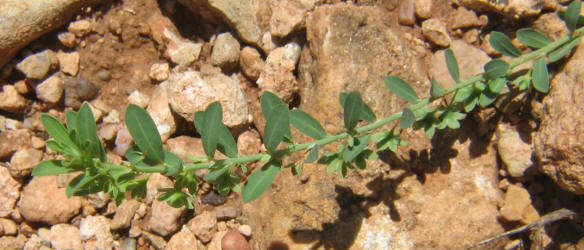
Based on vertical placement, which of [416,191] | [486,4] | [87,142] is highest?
[486,4]

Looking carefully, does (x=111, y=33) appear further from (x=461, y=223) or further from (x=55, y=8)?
(x=461, y=223)

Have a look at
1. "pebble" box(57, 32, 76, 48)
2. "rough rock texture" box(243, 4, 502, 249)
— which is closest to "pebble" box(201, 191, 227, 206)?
"rough rock texture" box(243, 4, 502, 249)

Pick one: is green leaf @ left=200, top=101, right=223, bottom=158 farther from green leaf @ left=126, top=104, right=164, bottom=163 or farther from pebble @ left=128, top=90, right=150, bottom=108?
pebble @ left=128, top=90, right=150, bottom=108

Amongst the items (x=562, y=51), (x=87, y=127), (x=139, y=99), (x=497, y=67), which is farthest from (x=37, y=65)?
(x=562, y=51)

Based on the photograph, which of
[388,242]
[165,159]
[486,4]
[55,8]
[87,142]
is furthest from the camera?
[55,8]

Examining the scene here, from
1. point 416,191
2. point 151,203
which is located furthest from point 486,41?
point 151,203

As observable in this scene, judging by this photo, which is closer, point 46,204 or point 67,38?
point 46,204

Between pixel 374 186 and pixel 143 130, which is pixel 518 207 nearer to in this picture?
pixel 374 186
